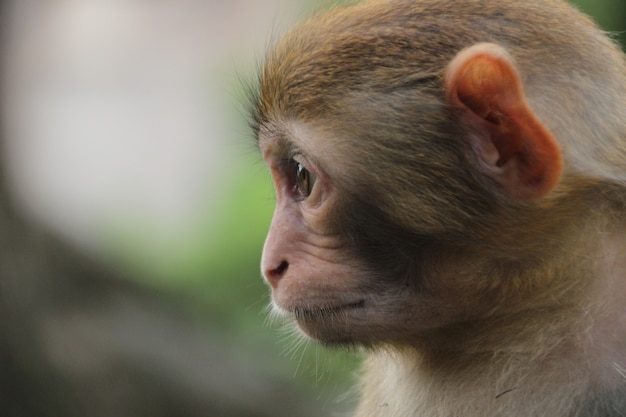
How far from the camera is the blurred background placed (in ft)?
21.8

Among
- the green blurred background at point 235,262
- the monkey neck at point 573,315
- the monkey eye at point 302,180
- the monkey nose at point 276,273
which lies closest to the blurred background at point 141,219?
the green blurred background at point 235,262

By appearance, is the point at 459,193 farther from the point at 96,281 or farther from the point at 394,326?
the point at 96,281

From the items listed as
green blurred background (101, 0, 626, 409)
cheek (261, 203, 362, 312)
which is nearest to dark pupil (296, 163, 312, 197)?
cheek (261, 203, 362, 312)

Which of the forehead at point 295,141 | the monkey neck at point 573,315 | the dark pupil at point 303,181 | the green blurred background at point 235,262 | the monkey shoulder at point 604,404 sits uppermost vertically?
the forehead at point 295,141

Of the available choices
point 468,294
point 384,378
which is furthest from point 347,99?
point 384,378

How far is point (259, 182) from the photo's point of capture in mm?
9227

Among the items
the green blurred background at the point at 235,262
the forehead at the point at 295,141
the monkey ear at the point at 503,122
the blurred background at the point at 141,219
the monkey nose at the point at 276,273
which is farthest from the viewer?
the green blurred background at the point at 235,262

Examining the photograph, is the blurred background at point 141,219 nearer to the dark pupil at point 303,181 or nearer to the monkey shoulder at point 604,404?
the dark pupil at point 303,181

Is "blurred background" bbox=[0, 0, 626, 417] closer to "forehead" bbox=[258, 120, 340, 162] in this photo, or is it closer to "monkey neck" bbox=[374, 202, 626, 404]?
"forehead" bbox=[258, 120, 340, 162]

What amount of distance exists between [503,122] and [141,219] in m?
6.94

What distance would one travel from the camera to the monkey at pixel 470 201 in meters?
2.85

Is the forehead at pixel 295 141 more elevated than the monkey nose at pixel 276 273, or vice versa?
the forehead at pixel 295 141

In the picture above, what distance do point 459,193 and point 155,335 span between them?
4.45 metres

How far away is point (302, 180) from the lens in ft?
10.6
